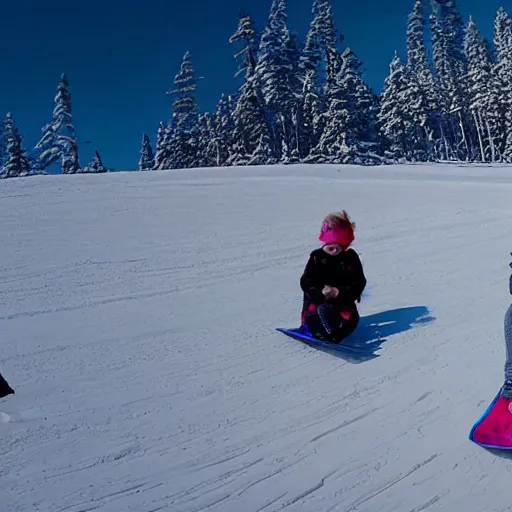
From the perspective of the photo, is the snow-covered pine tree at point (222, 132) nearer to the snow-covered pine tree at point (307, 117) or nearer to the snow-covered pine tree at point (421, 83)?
the snow-covered pine tree at point (307, 117)

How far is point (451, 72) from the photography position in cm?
5572

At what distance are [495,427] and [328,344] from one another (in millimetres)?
1703

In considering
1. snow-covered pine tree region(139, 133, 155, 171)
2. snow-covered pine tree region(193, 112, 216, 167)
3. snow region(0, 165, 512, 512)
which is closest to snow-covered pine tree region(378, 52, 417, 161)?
snow-covered pine tree region(193, 112, 216, 167)

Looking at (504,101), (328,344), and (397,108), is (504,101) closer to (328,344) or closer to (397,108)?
(397,108)

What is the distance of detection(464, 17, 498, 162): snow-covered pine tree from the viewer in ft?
158

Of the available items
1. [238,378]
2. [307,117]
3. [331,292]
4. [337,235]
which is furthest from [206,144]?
[238,378]

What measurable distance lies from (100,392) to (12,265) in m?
4.78

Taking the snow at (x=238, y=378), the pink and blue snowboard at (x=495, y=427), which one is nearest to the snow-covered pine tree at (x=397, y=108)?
the snow at (x=238, y=378)

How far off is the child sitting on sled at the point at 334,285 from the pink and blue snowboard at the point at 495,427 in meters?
1.64

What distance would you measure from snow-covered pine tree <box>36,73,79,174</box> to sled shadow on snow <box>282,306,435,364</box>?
43.2 m

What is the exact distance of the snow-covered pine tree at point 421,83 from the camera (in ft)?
154

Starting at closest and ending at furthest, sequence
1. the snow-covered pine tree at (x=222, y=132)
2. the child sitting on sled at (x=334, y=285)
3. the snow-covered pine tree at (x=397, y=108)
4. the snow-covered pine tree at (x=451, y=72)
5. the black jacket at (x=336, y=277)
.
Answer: the child sitting on sled at (x=334, y=285) < the black jacket at (x=336, y=277) < the snow-covered pine tree at (x=397, y=108) < the snow-covered pine tree at (x=451, y=72) < the snow-covered pine tree at (x=222, y=132)

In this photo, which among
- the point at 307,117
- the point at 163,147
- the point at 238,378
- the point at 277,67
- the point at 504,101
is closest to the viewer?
the point at 238,378

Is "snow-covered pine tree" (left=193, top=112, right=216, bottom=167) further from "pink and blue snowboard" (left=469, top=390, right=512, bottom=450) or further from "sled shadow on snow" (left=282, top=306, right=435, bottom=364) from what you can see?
"pink and blue snowboard" (left=469, top=390, right=512, bottom=450)
